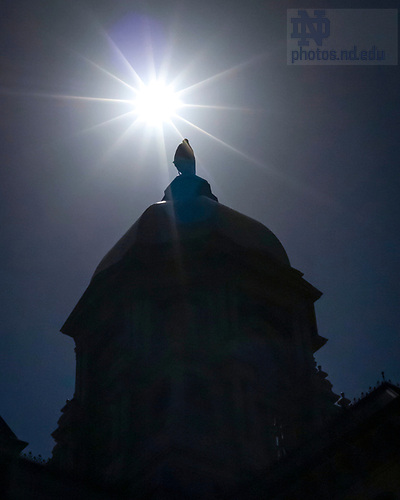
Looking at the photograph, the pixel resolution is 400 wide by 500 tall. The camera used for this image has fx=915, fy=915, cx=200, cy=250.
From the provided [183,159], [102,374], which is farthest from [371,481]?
[183,159]

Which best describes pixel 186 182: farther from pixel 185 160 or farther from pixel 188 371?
pixel 188 371

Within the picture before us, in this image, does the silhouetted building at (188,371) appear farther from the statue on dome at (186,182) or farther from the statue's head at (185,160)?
the statue's head at (185,160)

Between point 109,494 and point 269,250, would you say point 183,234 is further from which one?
point 109,494

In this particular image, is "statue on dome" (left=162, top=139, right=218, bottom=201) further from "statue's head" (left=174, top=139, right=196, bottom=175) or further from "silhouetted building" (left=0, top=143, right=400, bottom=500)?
"silhouetted building" (left=0, top=143, right=400, bottom=500)

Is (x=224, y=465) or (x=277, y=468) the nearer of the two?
(x=277, y=468)

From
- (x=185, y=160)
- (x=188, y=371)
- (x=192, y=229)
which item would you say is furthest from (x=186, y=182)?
(x=188, y=371)

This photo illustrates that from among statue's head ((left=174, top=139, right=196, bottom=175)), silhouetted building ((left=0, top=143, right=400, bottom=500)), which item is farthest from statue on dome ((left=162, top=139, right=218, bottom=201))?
silhouetted building ((left=0, top=143, right=400, bottom=500))

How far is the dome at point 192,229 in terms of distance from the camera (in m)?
44.4

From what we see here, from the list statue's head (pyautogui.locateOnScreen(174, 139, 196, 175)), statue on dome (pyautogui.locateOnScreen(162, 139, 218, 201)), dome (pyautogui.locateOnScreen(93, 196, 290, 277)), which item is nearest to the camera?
dome (pyautogui.locateOnScreen(93, 196, 290, 277))

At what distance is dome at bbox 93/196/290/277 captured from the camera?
146ft

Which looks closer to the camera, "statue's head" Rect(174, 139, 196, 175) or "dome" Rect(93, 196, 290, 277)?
"dome" Rect(93, 196, 290, 277)

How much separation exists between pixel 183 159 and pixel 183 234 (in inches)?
465

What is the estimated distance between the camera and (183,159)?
55344mm

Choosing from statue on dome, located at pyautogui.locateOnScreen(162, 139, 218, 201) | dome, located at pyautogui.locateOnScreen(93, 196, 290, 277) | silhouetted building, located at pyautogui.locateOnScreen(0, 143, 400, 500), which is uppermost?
statue on dome, located at pyautogui.locateOnScreen(162, 139, 218, 201)
